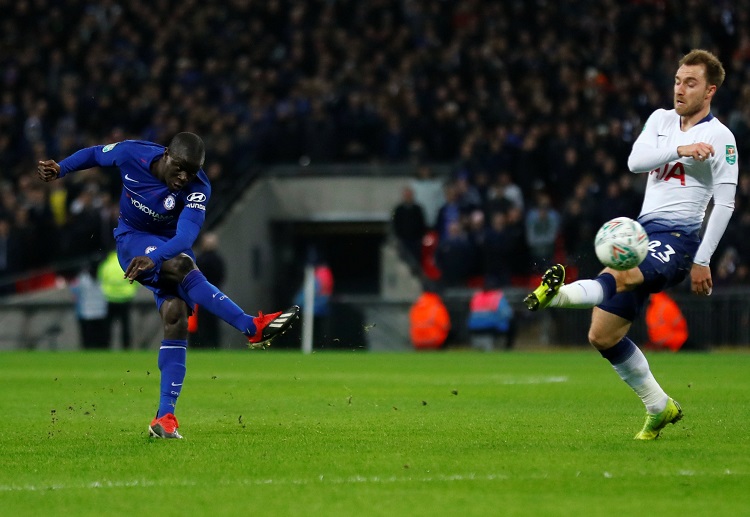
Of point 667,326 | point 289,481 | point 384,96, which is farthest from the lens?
point 384,96

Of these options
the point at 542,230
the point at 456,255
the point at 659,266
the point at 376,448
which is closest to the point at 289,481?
the point at 376,448

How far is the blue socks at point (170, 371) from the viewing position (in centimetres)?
855

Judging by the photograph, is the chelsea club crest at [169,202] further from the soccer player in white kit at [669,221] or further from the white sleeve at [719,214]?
the white sleeve at [719,214]

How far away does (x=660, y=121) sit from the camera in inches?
319

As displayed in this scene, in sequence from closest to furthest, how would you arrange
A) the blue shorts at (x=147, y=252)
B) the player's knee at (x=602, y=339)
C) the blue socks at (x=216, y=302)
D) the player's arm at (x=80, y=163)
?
1. the player's knee at (x=602, y=339)
2. the blue socks at (x=216, y=302)
3. the blue shorts at (x=147, y=252)
4. the player's arm at (x=80, y=163)

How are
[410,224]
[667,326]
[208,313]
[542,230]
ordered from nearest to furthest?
[667,326]
[542,230]
[208,313]
[410,224]

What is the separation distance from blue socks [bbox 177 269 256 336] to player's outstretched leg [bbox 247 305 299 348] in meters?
0.04

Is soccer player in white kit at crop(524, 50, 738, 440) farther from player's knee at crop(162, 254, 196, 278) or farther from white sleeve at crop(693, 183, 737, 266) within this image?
player's knee at crop(162, 254, 196, 278)

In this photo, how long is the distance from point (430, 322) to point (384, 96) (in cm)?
531

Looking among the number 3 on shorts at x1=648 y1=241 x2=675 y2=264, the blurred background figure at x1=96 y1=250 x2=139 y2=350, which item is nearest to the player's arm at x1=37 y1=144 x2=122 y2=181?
the number 3 on shorts at x1=648 y1=241 x2=675 y2=264

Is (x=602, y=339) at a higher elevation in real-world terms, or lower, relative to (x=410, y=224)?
higher

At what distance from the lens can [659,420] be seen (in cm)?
812

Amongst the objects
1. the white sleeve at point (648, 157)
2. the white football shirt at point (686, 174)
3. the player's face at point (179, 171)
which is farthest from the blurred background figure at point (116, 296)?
the white sleeve at point (648, 157)

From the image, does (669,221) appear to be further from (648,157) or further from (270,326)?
(270,326)
